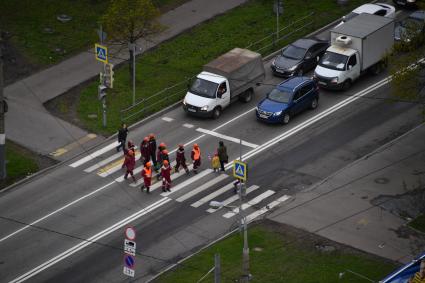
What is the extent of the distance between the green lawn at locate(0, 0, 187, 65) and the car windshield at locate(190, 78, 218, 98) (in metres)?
9.44

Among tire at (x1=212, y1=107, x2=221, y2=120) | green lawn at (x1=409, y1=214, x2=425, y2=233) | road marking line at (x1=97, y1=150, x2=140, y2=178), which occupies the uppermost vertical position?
tire at (x1=212, y1=107, x2=221, y2=120)

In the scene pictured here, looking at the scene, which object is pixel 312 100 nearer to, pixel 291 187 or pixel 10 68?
pixel 291 187

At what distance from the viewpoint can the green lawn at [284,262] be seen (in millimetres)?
34062

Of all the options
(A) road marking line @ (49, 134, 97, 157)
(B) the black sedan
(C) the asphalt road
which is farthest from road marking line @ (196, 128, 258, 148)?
(B) the black sedan

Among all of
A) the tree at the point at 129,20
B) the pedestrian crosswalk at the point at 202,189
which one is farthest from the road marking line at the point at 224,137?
the tree at the point at 129,20

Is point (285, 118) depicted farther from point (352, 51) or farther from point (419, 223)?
point (419, 223)

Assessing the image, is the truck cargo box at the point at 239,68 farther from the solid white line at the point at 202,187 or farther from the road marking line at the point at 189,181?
the solid white line at the point at 202,187

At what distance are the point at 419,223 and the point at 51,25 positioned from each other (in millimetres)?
26706

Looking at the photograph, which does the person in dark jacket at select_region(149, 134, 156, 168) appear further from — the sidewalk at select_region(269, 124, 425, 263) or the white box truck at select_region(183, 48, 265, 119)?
the sidewalk at select_region(269, 124, 425, 263)

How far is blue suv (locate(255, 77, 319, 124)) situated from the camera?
4522 cm

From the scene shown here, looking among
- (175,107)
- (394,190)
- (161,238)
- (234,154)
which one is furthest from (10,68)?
(394,190)

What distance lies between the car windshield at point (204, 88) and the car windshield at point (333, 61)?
5971 mm

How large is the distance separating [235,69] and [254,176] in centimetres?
728

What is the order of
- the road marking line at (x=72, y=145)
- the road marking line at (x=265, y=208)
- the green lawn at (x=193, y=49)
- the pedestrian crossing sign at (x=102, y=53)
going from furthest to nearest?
the green lawn at (x=193, y=49) < the pedestrian crossing sign at (x=102, y=53) < the road marking line at (x=72, y=145) < the road marking line at (x=265, y=208)
